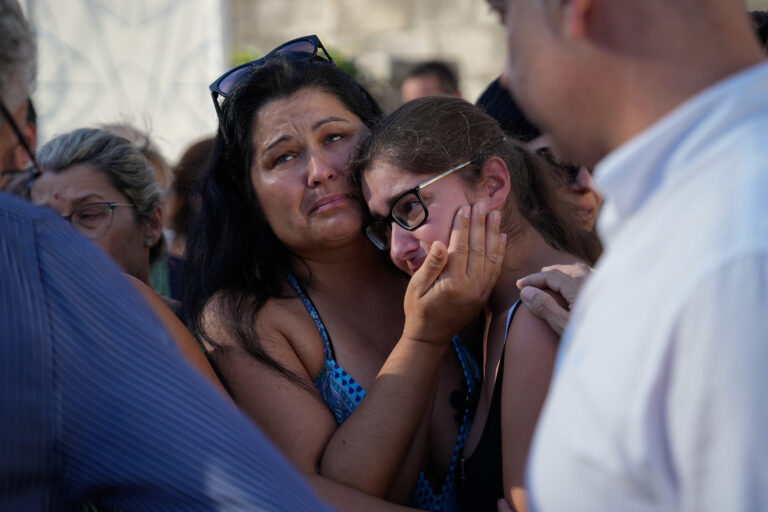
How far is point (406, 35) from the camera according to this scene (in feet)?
28.2

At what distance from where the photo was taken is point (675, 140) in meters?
0.92

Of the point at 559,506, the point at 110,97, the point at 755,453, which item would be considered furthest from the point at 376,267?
the point at 110,97

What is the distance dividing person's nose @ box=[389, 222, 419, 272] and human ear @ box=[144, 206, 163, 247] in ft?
3.86

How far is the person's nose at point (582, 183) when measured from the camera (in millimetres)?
3086

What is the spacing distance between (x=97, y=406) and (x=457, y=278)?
117 cm

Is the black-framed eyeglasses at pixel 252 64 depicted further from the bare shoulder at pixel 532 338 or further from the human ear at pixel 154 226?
the bare shoulder at pixel 532 338

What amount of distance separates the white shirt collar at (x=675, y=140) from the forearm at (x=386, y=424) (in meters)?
1.23

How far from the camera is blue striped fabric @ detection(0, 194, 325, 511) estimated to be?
1.13 meters

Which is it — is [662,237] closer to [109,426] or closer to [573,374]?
[573,374]

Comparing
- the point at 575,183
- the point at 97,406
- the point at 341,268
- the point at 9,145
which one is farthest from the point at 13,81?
the point at 575,183

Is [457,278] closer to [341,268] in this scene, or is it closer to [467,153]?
[467,153]

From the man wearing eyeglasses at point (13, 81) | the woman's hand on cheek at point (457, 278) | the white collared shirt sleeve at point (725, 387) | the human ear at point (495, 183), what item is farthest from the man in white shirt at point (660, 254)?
the human ear at point (495, 183)

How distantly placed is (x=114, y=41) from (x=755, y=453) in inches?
196

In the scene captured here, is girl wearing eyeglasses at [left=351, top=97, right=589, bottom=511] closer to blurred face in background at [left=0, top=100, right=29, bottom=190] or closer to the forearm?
the forearm
